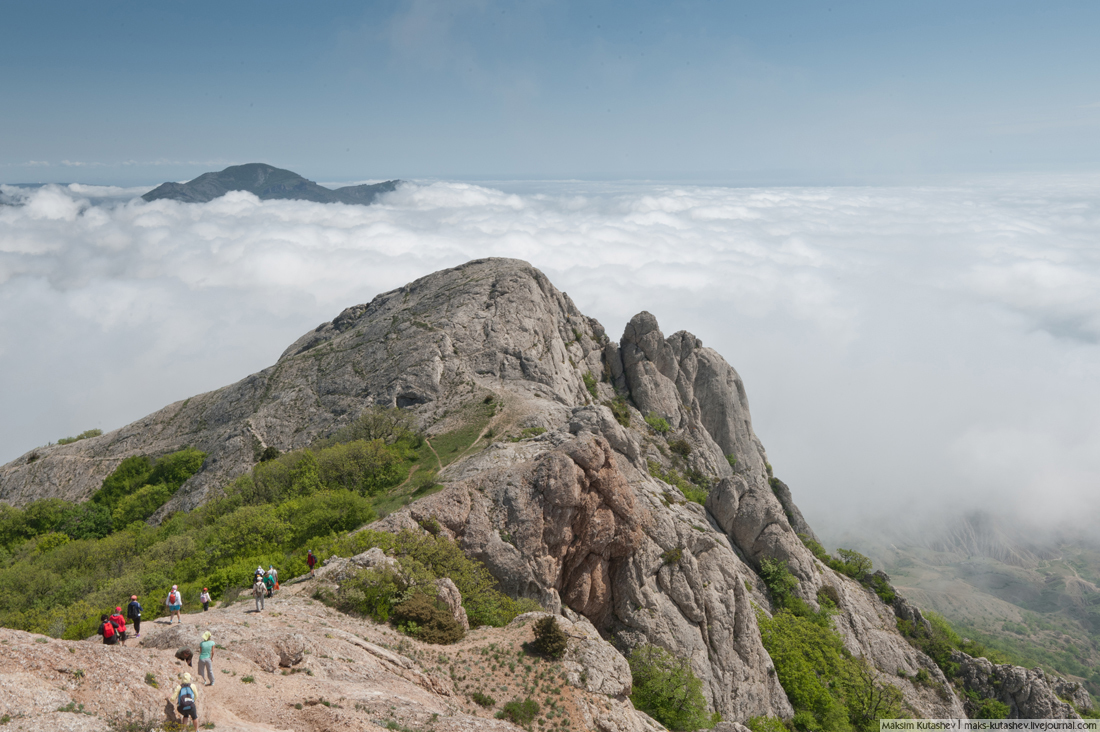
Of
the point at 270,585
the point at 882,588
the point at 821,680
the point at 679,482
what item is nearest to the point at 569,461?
the point at 270,585

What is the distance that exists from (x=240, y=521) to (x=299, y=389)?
46744 mm

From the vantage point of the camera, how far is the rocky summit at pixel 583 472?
1871 inches

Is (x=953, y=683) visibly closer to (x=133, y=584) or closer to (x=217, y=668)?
(x=217, y=668)

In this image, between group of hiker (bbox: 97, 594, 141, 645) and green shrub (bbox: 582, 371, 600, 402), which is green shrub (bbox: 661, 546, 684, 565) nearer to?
group of hiker (bbox: 97, 594, 141, 645)

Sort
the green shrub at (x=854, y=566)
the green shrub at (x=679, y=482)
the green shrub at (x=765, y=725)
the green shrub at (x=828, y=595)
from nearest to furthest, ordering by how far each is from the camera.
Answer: the green shrub at (x=765, y=725)
the green shrub at (x=828, y=595)
the green shrub at (x=679, y=482)
the green shrub at (x=854, y=566)

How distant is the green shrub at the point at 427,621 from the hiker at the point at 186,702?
594 inches

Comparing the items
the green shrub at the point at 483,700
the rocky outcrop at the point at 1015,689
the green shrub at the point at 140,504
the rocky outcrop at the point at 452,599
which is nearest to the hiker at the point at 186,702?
the green shrub at the point at 483,700

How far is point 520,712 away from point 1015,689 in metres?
72.9

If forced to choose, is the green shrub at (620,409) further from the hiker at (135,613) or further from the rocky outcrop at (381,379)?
the hiker at (135,613)

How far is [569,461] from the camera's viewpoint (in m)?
49.4

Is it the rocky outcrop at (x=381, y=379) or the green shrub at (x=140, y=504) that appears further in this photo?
the rocky outcrop at (x=381, y=379)

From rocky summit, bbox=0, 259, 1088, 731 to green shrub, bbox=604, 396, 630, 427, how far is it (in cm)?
92

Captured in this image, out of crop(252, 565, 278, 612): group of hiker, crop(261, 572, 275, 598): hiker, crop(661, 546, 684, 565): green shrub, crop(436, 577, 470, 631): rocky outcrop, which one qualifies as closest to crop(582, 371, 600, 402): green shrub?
crop(661, 546, 684, 565): green shrub

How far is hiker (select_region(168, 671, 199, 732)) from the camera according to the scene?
61.1 ft
